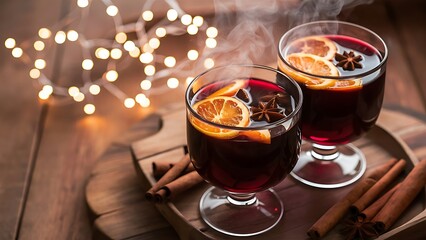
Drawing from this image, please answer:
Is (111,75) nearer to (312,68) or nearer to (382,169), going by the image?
(312,68)

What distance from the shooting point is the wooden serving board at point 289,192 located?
5.26ft

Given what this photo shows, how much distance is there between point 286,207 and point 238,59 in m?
0.76

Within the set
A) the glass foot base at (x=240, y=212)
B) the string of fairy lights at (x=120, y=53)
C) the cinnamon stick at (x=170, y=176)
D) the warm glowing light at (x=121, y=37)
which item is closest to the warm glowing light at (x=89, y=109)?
the string of fairy lights at (x=120, y=53)

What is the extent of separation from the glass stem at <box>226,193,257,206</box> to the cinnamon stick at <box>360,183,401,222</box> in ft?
0.87

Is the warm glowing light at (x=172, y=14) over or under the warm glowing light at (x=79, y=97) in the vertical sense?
over

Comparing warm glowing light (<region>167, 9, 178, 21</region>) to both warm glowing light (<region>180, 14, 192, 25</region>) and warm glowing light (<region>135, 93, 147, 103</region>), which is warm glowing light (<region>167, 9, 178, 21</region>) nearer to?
warm glowing light (<region>180, 14, 192, 25</region>)

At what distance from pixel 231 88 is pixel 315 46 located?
294mm

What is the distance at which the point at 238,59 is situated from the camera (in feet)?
7.61

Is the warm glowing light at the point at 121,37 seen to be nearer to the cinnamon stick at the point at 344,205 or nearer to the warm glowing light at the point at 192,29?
the warm glowing light at the point at 192,29

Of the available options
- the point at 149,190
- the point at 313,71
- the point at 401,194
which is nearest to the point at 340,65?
the point at 313,71

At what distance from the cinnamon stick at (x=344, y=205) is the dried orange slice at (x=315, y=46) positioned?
324 millimetres

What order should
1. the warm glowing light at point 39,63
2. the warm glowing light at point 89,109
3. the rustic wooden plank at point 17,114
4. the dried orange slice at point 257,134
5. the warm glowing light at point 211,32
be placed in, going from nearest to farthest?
1. the dried orange slice at point 257,134
2. the rustic wooden plank at point 17,114
3. the warm glowing light at point 89,109
4. the warm glowing light at point 39,63
5. the warm glowing light at point 211,32

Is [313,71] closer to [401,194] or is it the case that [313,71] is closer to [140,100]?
[401,194]

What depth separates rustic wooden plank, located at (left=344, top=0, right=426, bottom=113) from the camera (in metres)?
2.28
